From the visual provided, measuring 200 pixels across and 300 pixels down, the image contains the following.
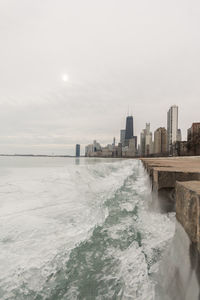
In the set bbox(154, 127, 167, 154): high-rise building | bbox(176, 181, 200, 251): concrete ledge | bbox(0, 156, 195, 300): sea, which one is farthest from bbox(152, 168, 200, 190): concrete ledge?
bbox(154, 127, 167, 154): high-rise building

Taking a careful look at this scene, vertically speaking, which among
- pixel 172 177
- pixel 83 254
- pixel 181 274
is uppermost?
pixel 172 177

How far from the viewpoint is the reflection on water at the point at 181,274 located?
0.90m

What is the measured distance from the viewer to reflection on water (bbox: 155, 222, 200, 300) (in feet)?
2.95

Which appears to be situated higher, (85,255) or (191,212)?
(191,212)

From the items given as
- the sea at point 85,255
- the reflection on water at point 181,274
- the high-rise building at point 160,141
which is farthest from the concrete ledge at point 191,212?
the high-rise building at point 160,141

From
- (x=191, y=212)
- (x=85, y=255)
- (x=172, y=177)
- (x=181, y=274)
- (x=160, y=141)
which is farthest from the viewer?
(x=160, y=141)

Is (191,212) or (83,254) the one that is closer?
(191,212)

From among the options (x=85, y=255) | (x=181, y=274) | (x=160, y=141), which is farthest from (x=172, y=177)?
(x=160, y=141)

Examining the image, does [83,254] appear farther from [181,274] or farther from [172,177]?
[172,177]

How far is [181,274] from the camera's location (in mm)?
1030

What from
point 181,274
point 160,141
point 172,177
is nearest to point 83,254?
point 181,274

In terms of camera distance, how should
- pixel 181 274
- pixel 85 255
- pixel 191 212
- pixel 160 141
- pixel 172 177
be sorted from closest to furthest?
pixel 191 212
pixel 181 274
pixel 85 255
pixel 172 177
pixel 160 141

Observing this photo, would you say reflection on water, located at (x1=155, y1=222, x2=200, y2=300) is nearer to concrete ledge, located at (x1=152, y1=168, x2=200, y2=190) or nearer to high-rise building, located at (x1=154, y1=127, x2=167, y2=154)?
concrete ledge, located at (x1=152, y1=168, x2=200, y2=190)

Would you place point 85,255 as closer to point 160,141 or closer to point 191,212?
point 191,212
